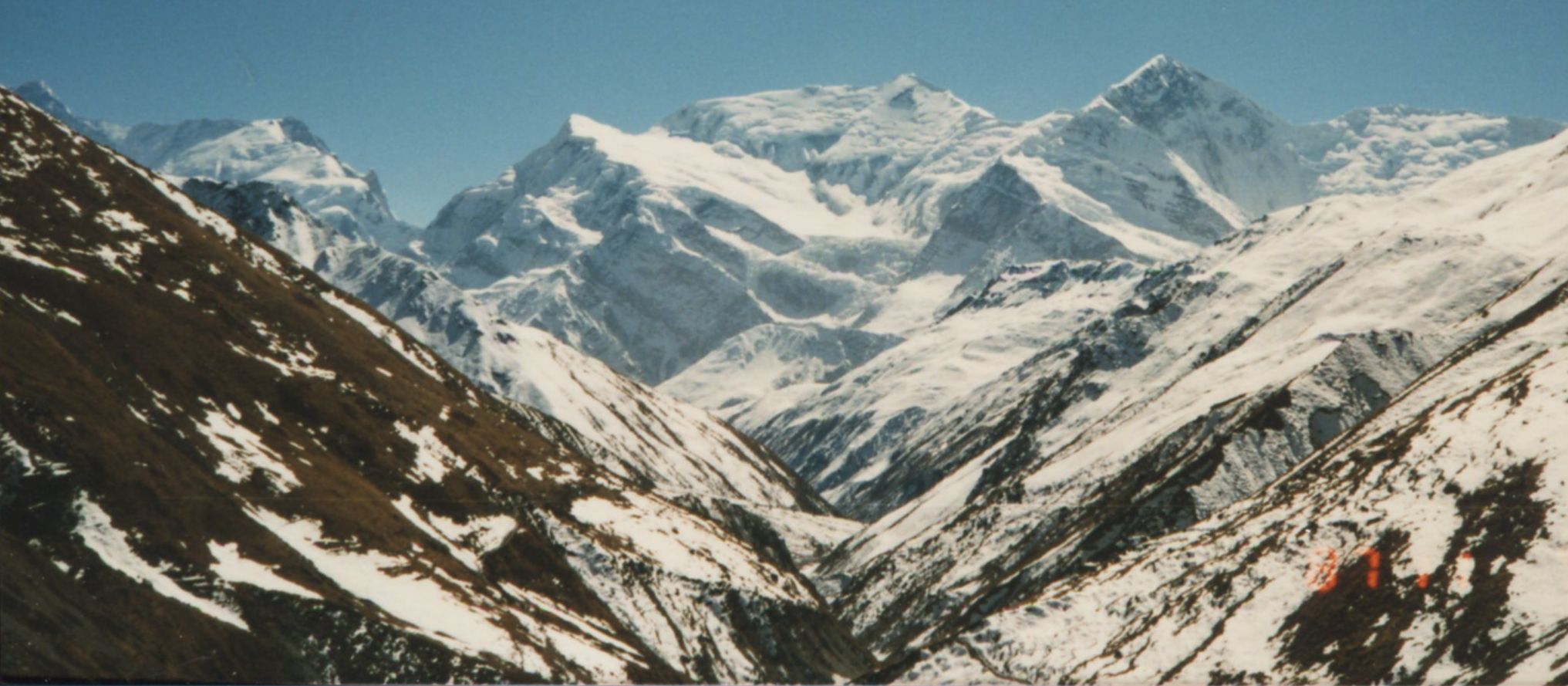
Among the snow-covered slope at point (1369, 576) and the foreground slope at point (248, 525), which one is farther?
the foreground slope at point (248, 525)

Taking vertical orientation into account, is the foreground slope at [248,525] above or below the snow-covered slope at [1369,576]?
above

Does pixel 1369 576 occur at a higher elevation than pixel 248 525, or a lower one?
lower

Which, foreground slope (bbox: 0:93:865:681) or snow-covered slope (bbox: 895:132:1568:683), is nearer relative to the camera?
snow-covered slope (bbox: 895:132:1568:683)

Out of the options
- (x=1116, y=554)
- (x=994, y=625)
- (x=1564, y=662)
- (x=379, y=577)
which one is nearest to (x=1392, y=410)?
(x=1116, y=554)

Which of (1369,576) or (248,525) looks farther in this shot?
(248,525)

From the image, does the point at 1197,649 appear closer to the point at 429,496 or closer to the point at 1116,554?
the point at 1116,554
